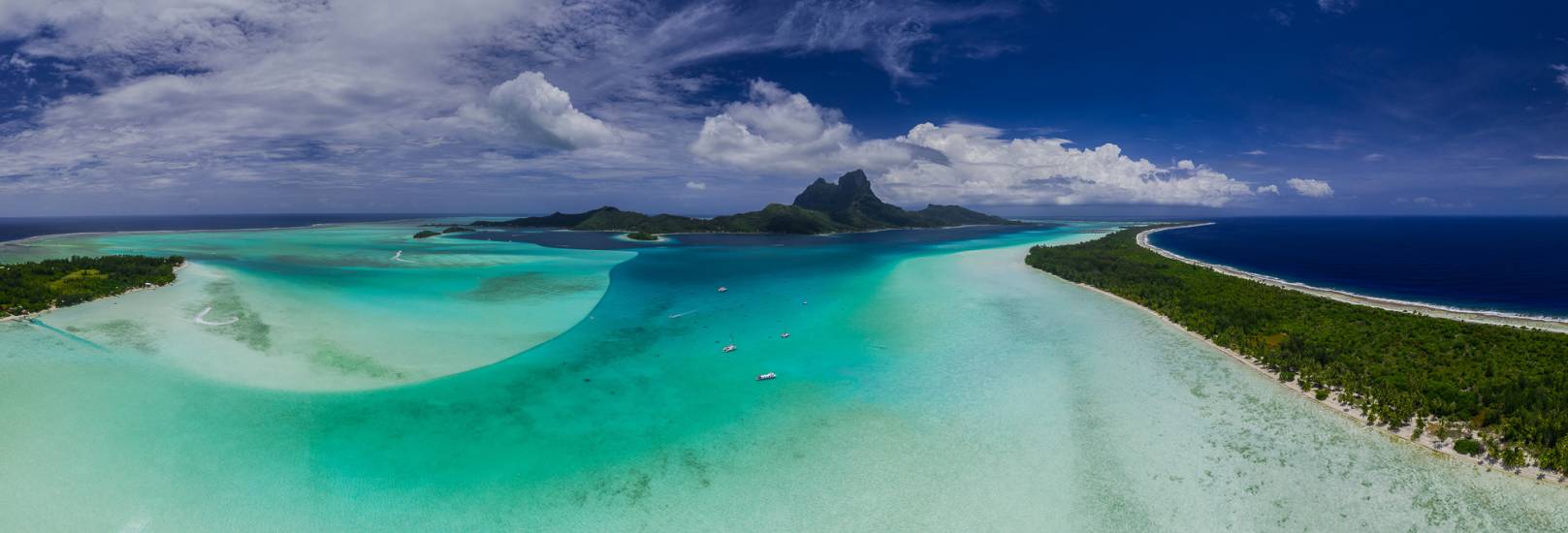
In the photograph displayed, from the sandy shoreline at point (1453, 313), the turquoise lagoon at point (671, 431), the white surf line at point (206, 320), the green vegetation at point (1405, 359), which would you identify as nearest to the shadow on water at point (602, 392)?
the turquoise lagoon at point (671, 431)

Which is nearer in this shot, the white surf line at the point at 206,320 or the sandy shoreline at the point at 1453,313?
the white surf line at the point at 206,320

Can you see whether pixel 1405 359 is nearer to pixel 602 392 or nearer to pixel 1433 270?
pixel 602 392

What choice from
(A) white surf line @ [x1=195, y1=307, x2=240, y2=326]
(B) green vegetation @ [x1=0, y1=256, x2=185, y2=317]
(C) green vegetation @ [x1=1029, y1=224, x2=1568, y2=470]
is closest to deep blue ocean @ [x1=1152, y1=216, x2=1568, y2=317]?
(C) green vegetation @ [x1=1029, y1=224, x2=1568, y2=470]

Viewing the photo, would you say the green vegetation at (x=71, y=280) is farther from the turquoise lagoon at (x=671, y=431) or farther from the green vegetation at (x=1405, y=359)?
the green vegetation at (x=1405, y=359)

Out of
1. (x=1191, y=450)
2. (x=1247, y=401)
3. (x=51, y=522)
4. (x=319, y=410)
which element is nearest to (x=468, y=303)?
(x=319, y=410)

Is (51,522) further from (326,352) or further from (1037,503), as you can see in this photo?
(1037,503)

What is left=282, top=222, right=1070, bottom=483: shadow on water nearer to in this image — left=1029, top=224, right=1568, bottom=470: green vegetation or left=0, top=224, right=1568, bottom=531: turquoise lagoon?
left=0, top=224, right=1568, bottom=531: turquoise lagoon
